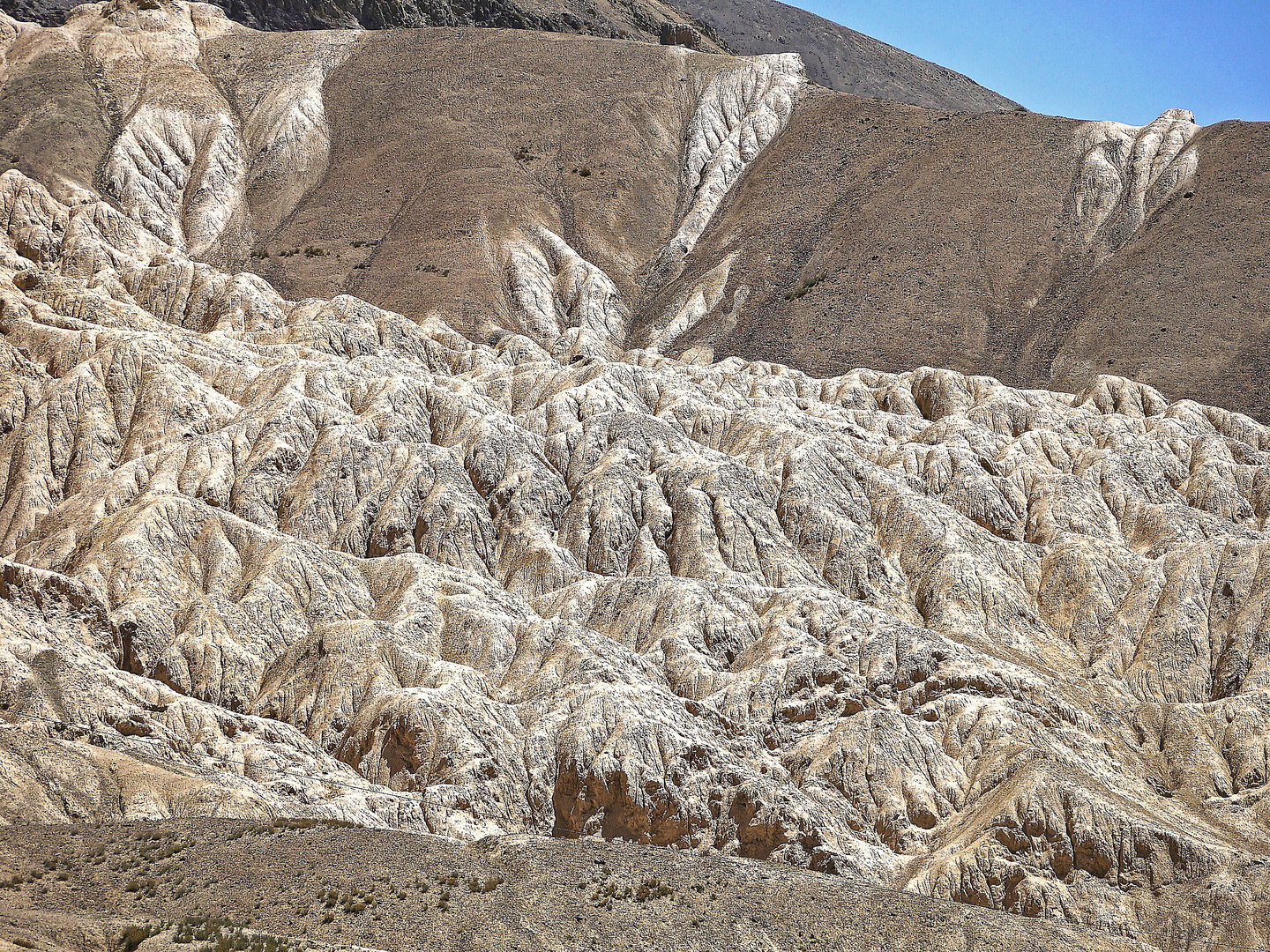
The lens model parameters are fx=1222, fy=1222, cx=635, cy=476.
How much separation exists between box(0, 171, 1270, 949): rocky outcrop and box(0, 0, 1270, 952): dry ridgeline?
0.23 m

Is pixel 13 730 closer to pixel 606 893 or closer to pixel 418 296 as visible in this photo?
pixel 606 893

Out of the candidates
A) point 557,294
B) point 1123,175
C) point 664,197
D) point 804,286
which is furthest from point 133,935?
point 1123,175

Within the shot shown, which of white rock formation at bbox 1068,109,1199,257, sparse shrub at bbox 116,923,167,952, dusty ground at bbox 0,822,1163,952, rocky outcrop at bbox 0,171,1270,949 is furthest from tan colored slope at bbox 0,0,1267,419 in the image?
sparse shrub at bbox 116,923,167,952

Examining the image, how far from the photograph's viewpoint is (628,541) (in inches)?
2517

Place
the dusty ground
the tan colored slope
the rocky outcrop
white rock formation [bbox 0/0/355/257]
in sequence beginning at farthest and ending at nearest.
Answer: white rock formation [bbox 0/0/355/257] → the tan colored slope → the rocky outcrop → the dusty ground

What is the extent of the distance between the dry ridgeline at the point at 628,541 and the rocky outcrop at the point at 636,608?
233mm

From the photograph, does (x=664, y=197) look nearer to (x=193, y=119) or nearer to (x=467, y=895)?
(x=193, y=119)

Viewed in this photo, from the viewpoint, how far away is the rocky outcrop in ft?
140

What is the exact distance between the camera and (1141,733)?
51594 mm

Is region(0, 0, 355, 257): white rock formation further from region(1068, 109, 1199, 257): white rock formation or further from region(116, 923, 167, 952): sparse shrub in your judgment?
region(116, 923, 167, 952): sparse shrub

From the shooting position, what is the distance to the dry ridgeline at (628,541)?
119 feet

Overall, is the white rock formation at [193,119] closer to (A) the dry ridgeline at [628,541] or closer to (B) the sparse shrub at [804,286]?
(A) the dry ridgeline at [628,541]

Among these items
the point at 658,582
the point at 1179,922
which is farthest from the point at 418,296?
the point at 1179,922

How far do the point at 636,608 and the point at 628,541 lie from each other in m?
8.06
